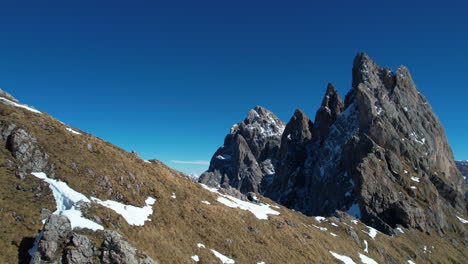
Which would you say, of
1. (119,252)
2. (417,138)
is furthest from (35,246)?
(417,138)

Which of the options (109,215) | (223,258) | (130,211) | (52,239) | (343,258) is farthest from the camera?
(343,258)

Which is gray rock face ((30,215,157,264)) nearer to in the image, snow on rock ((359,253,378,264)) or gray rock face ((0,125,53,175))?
gray rock face ((0,125,53,175))

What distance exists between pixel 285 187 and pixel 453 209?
9376 centimetres

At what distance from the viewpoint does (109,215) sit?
2652cm

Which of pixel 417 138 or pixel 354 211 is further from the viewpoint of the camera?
pixel 417 138

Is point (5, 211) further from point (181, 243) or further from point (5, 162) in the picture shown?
point (181, 243)

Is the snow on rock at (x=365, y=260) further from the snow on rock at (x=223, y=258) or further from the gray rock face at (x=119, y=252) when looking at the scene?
the gray rock face at (x=119, y=252)

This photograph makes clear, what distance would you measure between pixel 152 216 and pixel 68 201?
870 cm

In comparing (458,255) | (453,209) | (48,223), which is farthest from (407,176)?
(48,223)

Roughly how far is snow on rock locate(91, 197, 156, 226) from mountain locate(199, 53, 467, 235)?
258 feet

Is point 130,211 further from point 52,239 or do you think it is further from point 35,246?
point 35,246

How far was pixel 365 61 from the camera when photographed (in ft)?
589

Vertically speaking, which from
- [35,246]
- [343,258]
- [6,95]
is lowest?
[35,246]

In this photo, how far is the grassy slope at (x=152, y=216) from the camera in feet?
76.4
